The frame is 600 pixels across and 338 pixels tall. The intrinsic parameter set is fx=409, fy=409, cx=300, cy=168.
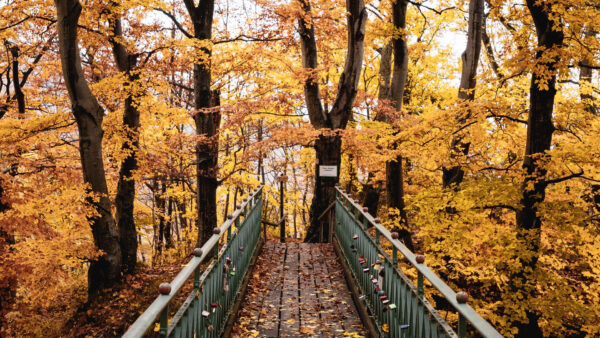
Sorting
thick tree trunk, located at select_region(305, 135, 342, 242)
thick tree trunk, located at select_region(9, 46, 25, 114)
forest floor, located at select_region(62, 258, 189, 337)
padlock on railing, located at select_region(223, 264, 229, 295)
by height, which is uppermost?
thick tree trunk, located at select_region(9, 46, 25, 114)

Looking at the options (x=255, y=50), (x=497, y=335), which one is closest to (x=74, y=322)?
(x=255, y=50)

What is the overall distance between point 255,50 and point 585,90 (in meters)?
8.60

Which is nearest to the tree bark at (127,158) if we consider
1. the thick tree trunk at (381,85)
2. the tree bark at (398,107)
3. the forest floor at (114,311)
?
the forest floor at (114,311)

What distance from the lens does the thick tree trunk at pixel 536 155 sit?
6.33 meters

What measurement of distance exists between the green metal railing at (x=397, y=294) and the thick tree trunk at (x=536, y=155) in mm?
2644

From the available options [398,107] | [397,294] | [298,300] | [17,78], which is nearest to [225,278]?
[298,300]

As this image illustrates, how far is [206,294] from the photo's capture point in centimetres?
391

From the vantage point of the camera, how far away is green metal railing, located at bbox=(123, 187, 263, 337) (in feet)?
8.58

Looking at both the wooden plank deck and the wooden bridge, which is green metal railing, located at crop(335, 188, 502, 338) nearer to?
the wooden bridge

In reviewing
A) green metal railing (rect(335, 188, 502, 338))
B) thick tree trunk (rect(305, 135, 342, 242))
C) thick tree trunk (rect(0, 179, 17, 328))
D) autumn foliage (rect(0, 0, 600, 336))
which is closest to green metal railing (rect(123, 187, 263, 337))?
green metal railing (rect(335, 188, 502, 338))

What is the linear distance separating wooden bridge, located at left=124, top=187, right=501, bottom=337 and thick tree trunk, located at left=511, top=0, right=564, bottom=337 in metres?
2.13

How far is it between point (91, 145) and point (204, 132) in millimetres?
3319

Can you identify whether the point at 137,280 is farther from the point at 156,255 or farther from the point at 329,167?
the point at 156,255

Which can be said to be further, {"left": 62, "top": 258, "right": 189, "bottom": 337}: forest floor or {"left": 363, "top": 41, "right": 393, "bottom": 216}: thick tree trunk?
{"left": 363, "top": 41, "right": 393, "bottom": 216}: thick tree trunk
